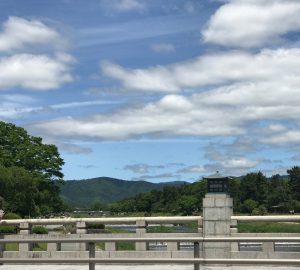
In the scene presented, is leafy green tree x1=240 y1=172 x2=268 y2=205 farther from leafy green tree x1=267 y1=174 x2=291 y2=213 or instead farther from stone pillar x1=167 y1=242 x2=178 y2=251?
stone pillar x1=167 y1=242 x2=178 y2=251

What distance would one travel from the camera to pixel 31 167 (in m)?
73.9

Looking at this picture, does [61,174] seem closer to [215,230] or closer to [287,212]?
[215,230]

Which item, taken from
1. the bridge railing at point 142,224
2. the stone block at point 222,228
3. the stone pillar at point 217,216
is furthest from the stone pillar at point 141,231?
the stone block at point 222,228

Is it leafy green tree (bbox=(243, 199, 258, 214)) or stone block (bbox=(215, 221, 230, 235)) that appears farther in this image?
leafy green tree (bbox=(243, 199, 258, 214))

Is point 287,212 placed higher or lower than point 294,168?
lower

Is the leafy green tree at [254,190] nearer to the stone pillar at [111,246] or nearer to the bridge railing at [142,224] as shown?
the bridge railing at [142,224]

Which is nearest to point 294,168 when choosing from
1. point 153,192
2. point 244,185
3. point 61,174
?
point 244,185

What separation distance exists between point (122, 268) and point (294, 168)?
14643cm

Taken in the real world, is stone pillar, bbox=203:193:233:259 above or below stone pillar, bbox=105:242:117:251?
above

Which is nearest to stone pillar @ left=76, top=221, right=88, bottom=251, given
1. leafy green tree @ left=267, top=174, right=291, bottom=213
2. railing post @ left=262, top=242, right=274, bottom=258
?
railing post @ left=262, top=242, right=274, bottom=258

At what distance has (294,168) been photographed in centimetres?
15650

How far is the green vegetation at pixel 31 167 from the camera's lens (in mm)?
61719

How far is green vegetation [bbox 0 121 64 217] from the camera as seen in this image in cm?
6172

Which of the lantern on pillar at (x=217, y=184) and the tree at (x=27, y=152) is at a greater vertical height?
the tree at (x=27, y=152)
